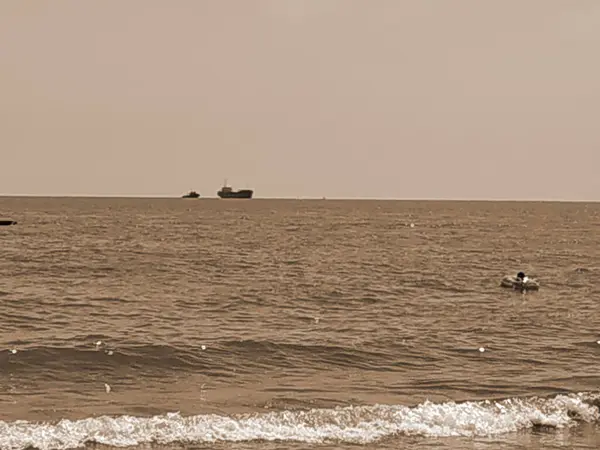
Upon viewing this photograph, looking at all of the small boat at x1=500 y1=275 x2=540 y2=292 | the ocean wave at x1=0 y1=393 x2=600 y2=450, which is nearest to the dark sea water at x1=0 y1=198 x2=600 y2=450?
the ocean wave at x1=0 y1=393 x2=600 y2=450

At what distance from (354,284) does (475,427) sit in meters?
30.4

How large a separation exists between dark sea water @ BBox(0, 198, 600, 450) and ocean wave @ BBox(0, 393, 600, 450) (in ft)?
0.13

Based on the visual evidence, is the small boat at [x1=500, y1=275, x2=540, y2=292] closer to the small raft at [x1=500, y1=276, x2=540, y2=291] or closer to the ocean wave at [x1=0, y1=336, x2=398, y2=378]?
the small raft at [x1=500, y1=276, x2=540, y2=291]

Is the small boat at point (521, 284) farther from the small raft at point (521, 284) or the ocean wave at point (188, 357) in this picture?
the ocean wave at point (188, 357)

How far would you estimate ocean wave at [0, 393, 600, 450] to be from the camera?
634 inches

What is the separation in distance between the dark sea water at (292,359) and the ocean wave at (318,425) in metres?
0.04

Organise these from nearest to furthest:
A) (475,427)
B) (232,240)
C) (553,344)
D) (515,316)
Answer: (475,427) → (553,344) → (515,316) → (232,240)

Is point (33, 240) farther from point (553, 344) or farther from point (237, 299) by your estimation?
point (553, 344)

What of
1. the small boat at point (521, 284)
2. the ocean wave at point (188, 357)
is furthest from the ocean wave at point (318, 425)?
the small boat at point (521, 284)

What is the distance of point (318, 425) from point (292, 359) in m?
7.89

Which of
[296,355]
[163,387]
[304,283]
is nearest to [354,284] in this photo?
[304,283]

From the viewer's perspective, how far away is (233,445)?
52.7ft

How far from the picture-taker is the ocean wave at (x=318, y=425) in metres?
16.1

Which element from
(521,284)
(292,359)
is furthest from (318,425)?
(521,284)
